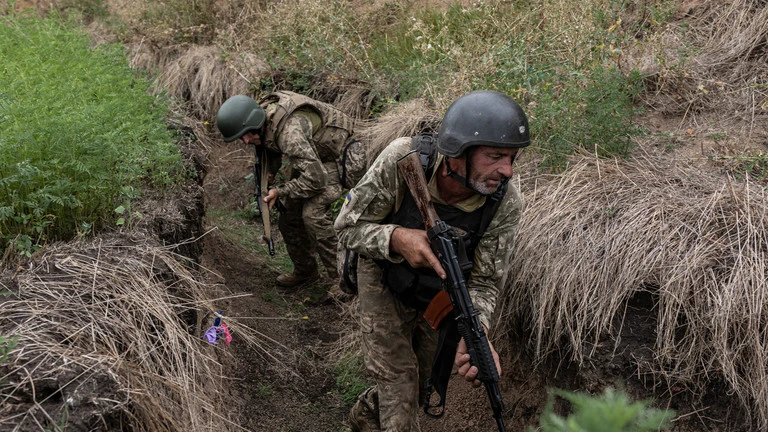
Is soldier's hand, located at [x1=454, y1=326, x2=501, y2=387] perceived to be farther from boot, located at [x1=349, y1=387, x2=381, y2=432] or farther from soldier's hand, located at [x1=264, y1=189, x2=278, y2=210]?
soldier's hand, located at [x1=264, y1=189, x2=278, y2=210]

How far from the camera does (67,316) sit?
10.4 ft

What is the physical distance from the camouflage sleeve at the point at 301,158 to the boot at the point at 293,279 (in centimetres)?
88

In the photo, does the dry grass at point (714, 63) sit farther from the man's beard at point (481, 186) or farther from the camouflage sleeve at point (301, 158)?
the man's beard at point (481, 186)

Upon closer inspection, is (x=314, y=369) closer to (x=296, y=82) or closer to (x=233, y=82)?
(x=296, y=82)

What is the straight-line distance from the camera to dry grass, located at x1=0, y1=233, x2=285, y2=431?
2.70 metres

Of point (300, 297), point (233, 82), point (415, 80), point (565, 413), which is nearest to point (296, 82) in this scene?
point (233, 82)

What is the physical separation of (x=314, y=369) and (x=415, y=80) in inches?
116

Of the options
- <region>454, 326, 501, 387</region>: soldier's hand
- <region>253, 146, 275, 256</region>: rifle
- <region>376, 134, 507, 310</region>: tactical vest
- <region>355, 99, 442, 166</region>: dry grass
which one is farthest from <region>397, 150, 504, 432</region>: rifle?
<region>253, 146, 275, 256</region>: rifle

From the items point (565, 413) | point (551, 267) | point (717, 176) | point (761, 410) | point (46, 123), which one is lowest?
point (565, 413)

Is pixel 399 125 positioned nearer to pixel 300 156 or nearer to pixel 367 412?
pixel 300 156

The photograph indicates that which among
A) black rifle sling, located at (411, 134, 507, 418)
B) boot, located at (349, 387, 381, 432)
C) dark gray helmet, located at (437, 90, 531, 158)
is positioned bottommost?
boot, located at (349, 387, 381, 432)

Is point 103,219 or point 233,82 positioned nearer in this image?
point 103,219

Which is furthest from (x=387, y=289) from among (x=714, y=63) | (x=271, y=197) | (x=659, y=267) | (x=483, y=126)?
(x=714, y=63)

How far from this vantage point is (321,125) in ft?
20.1
